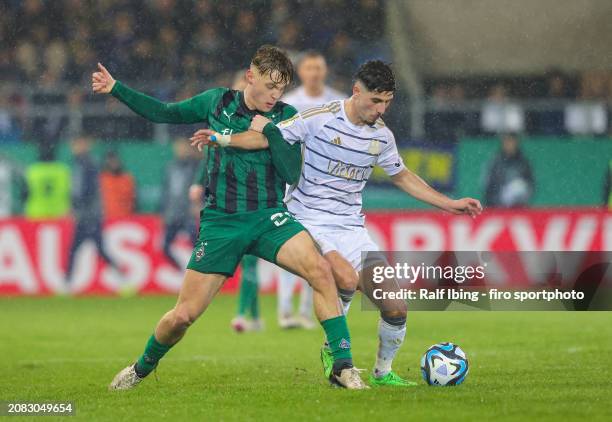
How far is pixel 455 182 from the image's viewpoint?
16.1 m

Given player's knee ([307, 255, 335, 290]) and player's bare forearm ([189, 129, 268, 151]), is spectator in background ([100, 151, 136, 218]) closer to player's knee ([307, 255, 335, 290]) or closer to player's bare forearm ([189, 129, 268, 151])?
player's bare forearm ([189, 129, 268, 151])

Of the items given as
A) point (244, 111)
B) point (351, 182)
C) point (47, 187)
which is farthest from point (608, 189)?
point (244, 111)

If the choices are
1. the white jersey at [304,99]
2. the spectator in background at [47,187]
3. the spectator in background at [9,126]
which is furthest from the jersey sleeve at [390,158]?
the spectator in background at [9,126]

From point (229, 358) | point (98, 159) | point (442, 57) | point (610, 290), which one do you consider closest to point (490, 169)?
point (442, 57)

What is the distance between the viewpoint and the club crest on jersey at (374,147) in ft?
24.7

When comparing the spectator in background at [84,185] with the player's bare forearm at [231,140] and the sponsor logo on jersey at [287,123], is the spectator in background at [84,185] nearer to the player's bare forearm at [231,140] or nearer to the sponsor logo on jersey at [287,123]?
the sponsor logo on jersey at [287,123]

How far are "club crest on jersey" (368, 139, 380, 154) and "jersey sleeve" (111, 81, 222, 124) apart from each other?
38.7 inches

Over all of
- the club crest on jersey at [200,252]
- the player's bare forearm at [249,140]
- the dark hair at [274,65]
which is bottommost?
the club crest on jersey at [200,252]

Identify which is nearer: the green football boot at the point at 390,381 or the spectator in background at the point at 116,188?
the green football boot at the point at 390,381

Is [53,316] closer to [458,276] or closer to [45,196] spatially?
[45,196]

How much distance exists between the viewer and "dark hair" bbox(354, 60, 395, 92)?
7.14m

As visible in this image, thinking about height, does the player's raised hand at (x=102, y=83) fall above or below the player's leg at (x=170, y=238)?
above

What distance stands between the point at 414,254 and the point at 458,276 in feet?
15.6

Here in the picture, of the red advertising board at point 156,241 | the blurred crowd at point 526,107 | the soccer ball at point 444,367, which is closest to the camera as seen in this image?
the soccer ball at point 444,367
